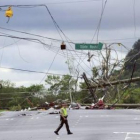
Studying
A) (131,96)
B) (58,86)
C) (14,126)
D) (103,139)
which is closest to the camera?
(103,139)

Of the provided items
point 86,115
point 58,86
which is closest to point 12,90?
point 58,86

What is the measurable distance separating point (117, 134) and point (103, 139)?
2604 mm


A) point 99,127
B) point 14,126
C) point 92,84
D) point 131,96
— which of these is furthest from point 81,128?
point 131,96

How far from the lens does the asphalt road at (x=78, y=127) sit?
33875 millimetres

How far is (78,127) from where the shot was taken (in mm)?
40844

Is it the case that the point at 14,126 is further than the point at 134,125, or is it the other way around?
the point at 14,126

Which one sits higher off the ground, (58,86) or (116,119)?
(58,86)

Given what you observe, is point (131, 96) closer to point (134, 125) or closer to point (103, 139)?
point (134, 125)

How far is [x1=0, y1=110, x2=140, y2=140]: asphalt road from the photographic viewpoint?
33.9 metres

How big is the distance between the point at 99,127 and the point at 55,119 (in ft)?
29.6

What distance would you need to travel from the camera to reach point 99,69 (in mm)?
77312

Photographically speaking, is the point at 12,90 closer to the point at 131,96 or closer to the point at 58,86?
the point at 58,86

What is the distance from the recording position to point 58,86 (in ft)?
407

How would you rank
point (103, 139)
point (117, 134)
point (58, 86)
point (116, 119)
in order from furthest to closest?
point (58, 86) < point (116, 119) < point (117, 134) < point (103, 139)
